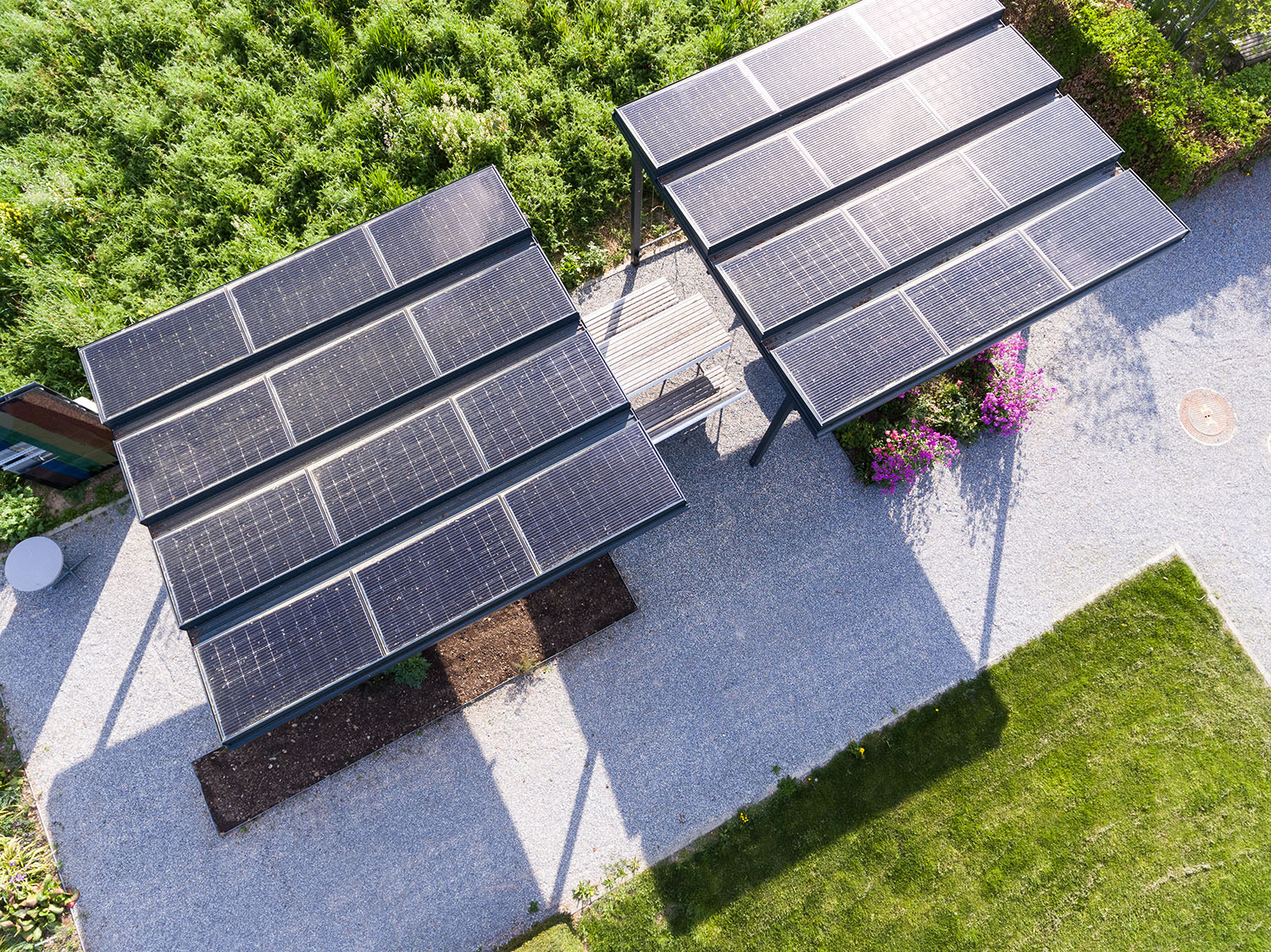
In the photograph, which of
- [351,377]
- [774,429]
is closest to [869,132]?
[774,429]

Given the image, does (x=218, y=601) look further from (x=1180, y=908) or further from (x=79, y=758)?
(x=1180, y=908)

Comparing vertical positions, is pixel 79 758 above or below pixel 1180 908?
above

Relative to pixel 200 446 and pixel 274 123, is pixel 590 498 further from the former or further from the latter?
pixel 274 123

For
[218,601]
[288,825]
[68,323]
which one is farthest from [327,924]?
[68,323]

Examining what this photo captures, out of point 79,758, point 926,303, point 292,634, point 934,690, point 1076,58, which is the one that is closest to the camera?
point 292,634

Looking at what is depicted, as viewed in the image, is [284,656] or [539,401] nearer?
[284,656]

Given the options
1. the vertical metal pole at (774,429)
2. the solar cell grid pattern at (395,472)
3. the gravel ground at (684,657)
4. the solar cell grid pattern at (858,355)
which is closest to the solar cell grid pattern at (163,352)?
the solar cell grid pattern at (395,472)

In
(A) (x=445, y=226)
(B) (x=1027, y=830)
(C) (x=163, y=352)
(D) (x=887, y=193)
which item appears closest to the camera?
(C) (x=163, y=352)
